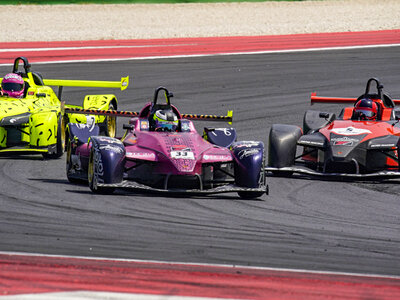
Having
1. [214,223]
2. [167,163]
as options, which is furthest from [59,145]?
[214,223]

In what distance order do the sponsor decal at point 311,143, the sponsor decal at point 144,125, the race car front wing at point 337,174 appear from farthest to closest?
the sponsor decal at point 311,143 → the race car front wing at point 337,174 → the sponsor decal at point 144,125

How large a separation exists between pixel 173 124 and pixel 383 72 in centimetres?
1542

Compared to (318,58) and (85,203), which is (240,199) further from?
(318,58)

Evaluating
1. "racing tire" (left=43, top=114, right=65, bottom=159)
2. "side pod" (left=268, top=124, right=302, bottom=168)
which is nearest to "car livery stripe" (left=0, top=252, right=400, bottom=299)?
"side pod" (left=268, top=124, right=302, bottom=168)

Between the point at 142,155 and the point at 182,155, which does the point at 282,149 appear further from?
the point at 142,155

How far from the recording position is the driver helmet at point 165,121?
50.0ft

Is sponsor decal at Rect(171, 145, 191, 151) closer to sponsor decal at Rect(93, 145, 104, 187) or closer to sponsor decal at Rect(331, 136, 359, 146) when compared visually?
sponsor decal at Rect(93, 145, 104, 187)

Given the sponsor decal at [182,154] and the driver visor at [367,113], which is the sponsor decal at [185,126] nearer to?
the sponsor decal at [182,154]

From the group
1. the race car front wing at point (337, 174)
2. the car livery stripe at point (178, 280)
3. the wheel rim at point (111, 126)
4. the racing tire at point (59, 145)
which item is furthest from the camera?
the wheel rim at point (111, 126)

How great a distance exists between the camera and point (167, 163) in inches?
549

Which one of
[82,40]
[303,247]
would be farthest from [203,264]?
[82,40]

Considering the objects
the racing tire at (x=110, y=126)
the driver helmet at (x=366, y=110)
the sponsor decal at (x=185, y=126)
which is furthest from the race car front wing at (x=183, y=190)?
the racing tire at (x=110, y=126)

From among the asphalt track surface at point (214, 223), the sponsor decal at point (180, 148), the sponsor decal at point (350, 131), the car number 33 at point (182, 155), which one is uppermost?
the sponsor decal at point (350, 131)

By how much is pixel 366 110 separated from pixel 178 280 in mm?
9571
